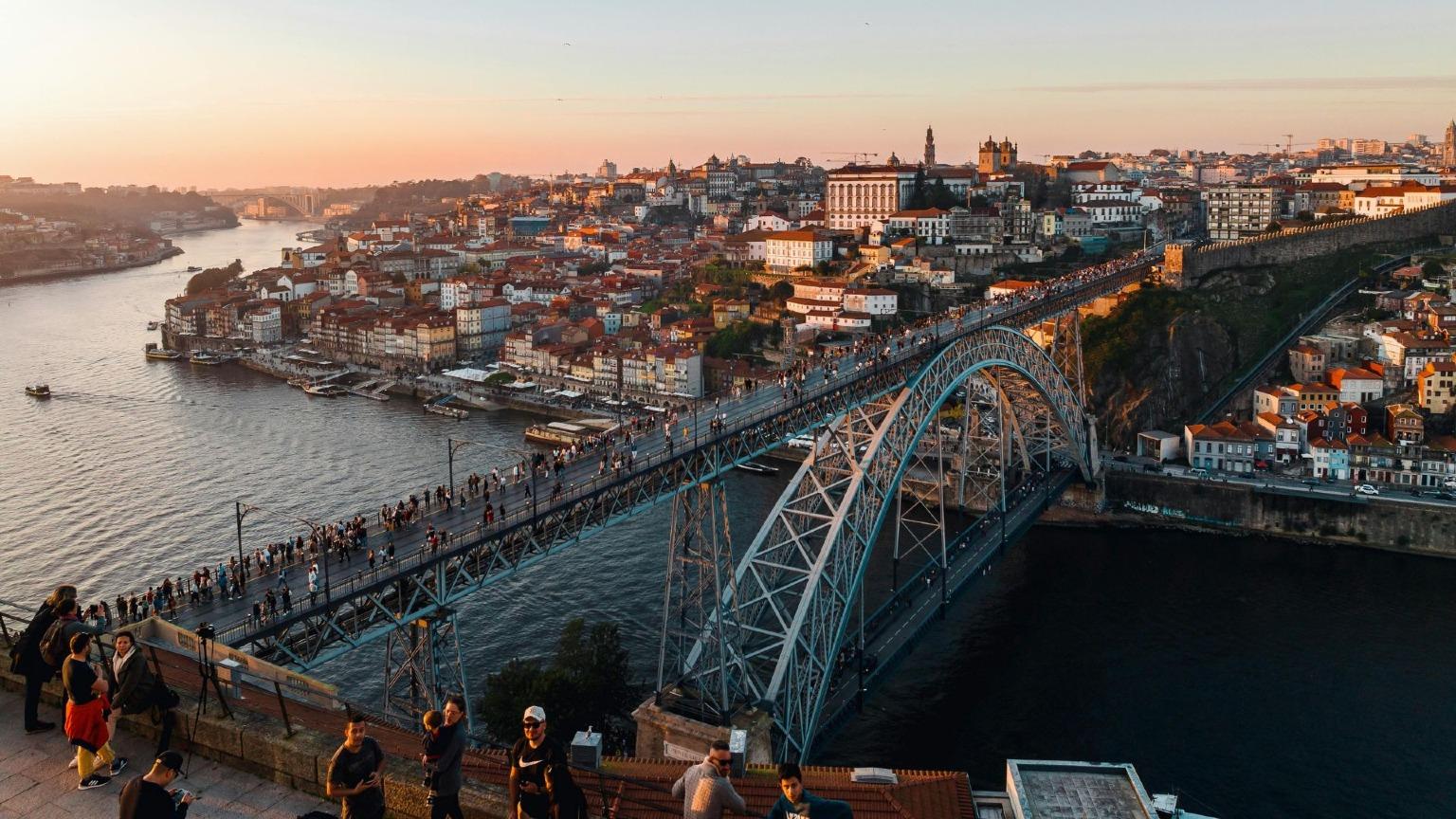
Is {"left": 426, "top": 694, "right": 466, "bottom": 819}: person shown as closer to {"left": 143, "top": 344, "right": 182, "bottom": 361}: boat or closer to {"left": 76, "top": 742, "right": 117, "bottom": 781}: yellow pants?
{"left": 76, "top": 742, "right": 117, "bottom": 781}: yellow pants

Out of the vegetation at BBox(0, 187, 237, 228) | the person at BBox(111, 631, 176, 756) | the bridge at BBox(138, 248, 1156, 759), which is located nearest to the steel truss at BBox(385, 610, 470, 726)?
the bridge at BBox(138, 248, 1156, 759)

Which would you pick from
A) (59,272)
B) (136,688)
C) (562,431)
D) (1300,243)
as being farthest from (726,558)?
(59,272)

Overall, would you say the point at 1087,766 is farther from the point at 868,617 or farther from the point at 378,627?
the point at 868,617

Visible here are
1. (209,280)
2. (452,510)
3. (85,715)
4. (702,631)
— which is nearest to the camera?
(85,715)

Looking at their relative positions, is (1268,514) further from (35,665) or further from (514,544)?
(35,665)

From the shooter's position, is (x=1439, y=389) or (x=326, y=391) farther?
(x=326, y=391)

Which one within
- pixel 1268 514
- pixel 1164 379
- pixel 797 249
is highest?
pixel 797 249

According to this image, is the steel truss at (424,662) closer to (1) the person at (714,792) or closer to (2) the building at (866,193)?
(1) the person at (714,792)
